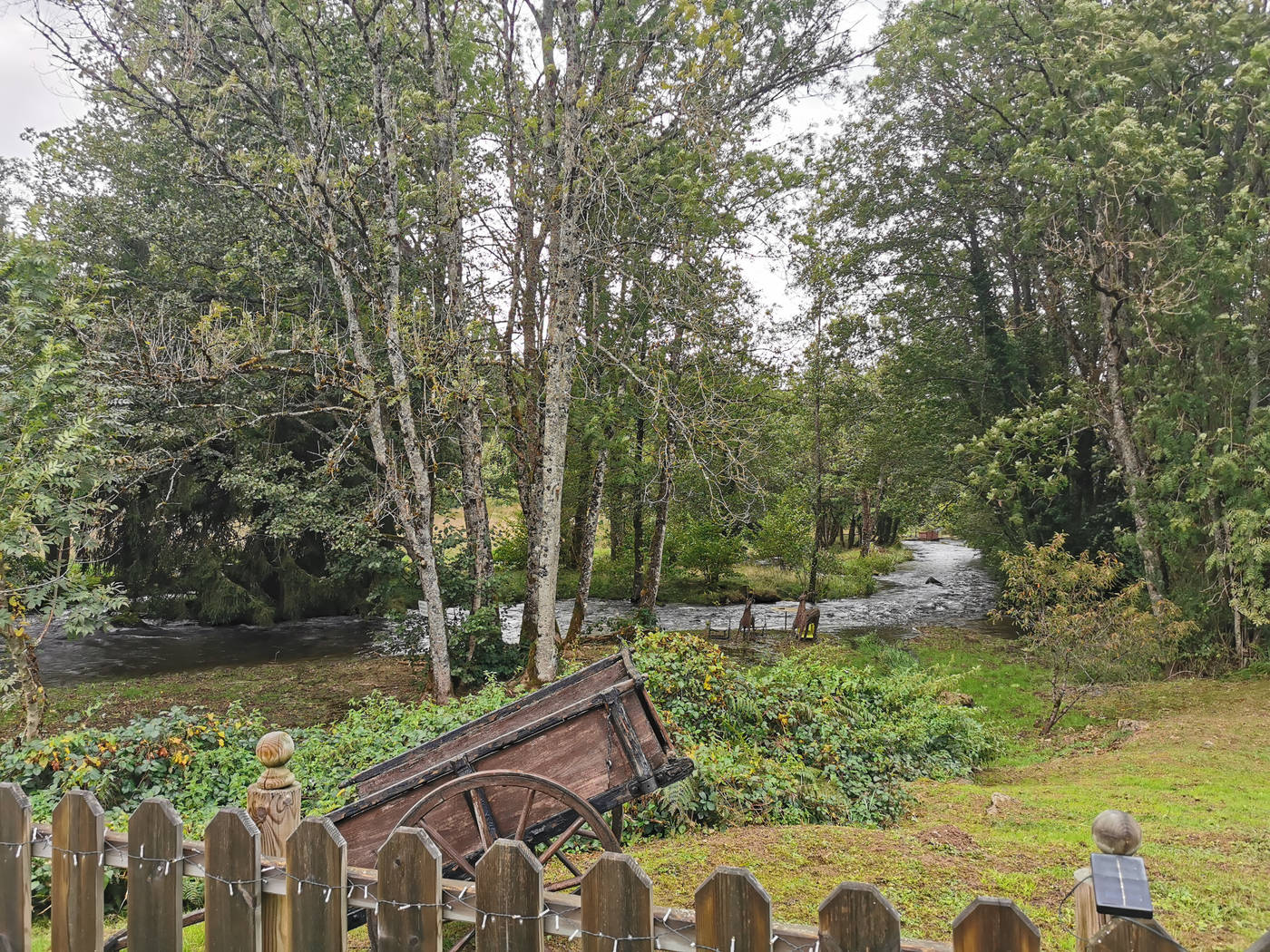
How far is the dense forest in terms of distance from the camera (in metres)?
9.45

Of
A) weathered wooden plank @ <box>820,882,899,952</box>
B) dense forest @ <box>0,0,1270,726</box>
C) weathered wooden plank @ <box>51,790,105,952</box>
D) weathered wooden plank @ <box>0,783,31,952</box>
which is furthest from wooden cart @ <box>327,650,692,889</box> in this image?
dense forest @ <box>0,0,1270,726</box>

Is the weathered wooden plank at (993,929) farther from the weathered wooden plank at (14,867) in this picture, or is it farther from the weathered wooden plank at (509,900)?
the weathered wooden plank at (14,867)

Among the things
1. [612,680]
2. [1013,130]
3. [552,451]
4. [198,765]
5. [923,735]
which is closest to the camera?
[612,680]

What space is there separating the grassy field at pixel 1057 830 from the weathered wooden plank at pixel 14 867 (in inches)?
58.8

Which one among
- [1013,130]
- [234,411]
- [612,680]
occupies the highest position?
[1013,130]

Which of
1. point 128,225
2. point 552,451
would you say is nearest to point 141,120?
point 128,225

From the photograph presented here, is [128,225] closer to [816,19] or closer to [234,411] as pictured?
[234,411]

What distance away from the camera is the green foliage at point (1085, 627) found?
1023 centimetres

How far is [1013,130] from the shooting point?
1543cm

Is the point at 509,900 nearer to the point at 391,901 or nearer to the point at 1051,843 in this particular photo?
the point at 391,901

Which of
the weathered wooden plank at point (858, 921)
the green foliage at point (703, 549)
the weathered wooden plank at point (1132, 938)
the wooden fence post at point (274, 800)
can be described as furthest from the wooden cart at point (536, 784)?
the green foliage at point (703, 549)

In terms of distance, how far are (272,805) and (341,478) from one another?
1343 centimetres

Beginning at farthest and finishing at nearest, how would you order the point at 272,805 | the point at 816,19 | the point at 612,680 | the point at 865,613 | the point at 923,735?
1. the point at 865,613
2. the point at 816,19
3. the point at 923,735
4. the point at 612,680
5. the point at 272,805

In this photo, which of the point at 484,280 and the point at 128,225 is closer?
the point at 484,280
